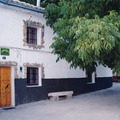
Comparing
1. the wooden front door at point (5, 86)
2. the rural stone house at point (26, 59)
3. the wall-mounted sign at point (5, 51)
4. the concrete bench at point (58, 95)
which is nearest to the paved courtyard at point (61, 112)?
the wooden front door at point (5, 86)

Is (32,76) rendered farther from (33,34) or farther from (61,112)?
(61,112)

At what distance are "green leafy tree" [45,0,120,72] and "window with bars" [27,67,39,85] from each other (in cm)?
328

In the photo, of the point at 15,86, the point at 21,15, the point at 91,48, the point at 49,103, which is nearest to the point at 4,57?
the point at 15,86

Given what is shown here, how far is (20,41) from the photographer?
13.1m

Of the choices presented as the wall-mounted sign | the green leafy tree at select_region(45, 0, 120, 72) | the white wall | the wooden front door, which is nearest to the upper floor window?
the white wall

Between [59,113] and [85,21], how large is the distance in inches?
173

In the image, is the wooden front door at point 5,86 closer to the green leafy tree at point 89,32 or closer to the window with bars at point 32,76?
the window with bars at point 32,76

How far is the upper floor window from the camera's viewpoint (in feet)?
44.3

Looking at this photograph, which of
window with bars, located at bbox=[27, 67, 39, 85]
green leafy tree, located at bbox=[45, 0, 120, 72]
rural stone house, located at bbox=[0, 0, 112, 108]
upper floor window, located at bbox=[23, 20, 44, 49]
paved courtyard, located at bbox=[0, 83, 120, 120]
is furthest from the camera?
window with bars, located at bbox=[27, 67, 39, 85]

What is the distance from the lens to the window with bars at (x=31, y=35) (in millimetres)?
13842

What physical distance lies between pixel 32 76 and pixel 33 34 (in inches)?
96.9

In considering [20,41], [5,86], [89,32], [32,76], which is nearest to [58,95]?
[32,76]

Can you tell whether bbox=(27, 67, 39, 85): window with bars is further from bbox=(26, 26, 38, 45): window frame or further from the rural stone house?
bbox=(26, 26, 38, 45): window frame

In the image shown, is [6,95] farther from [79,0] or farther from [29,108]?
[79,0]
